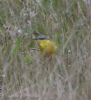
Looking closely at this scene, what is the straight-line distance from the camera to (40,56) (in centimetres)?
253

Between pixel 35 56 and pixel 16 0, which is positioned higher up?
pixel 16 0

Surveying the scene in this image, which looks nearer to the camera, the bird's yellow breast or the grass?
the grass

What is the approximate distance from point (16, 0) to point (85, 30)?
0.91 meters

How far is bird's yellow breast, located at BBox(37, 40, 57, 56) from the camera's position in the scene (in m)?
2.38

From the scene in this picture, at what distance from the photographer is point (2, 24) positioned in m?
3.17

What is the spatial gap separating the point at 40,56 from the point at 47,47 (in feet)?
0.62

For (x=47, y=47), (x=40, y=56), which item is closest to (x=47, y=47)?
(x=47, y=47)

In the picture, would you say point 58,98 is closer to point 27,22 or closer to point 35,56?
point 35,56

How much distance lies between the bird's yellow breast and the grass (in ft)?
0.19

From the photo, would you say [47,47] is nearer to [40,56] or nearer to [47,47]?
[47,47]

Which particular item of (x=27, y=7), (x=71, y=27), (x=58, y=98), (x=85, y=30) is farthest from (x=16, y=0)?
(x=58, y=98)

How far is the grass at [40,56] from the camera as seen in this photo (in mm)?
2225

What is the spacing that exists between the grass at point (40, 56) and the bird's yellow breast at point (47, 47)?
6 cm

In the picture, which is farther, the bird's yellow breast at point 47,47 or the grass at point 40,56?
the bird's yellow breast at point 47,47
